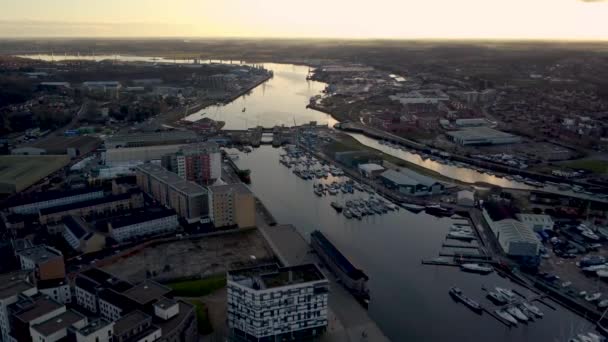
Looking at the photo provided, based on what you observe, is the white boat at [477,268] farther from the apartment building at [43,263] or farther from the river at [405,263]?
the apartment building at [43,263]

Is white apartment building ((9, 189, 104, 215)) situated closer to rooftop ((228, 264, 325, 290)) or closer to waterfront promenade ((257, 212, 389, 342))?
waterfront promenade ((257, 212, 389, 342))

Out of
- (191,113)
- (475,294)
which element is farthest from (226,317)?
(191,113)

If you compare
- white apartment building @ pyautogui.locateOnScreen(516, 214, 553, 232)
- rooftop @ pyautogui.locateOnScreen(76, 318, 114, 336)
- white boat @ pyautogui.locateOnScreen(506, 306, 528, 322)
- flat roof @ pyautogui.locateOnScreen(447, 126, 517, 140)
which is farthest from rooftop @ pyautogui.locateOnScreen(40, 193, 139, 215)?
flat roof @ pyautogui.locateOnScreen(447, 126, 517, 140)

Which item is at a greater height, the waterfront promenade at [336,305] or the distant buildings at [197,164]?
the distant buildings at [197,164]

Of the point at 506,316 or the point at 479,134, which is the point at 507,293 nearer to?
the point at 506,316

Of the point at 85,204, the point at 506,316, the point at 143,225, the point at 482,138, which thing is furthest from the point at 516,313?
the point at 482,138

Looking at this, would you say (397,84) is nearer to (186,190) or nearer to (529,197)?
(529,197)

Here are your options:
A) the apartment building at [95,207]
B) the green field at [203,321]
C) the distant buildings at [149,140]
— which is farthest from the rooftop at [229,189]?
the distant buildings at [149,140]
